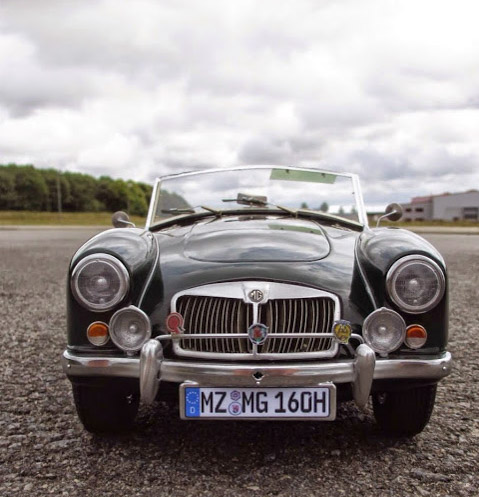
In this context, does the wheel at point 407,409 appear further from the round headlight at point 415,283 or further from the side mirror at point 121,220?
the side mirror at point 121,220

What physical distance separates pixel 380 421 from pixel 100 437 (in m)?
1.46

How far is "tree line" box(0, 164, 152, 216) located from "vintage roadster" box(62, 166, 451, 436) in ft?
296

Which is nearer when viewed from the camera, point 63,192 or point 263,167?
point 263,167

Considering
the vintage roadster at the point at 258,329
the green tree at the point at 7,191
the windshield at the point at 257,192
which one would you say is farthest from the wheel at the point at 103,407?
the green tree at the point at 7,191

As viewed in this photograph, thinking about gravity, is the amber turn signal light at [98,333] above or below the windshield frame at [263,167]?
below

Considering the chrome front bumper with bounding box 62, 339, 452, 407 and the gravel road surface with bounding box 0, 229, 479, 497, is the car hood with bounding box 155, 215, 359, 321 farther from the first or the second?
the gravel road surface with bounding box 0, 229, 479, 497

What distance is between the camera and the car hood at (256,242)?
2.78m

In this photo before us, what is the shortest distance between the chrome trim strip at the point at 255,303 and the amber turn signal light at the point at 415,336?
34 centimetres

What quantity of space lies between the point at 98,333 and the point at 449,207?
104 meters

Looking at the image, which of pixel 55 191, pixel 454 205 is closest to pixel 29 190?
pixel 55 191

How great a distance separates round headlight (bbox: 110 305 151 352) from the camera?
8.46ft

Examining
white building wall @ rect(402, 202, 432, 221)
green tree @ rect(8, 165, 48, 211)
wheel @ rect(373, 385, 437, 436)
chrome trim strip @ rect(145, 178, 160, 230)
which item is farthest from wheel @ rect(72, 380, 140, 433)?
white building wall @ rect(402, 202, 432, 221)

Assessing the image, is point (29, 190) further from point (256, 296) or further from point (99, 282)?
point (256, 296)

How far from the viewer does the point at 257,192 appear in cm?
422
